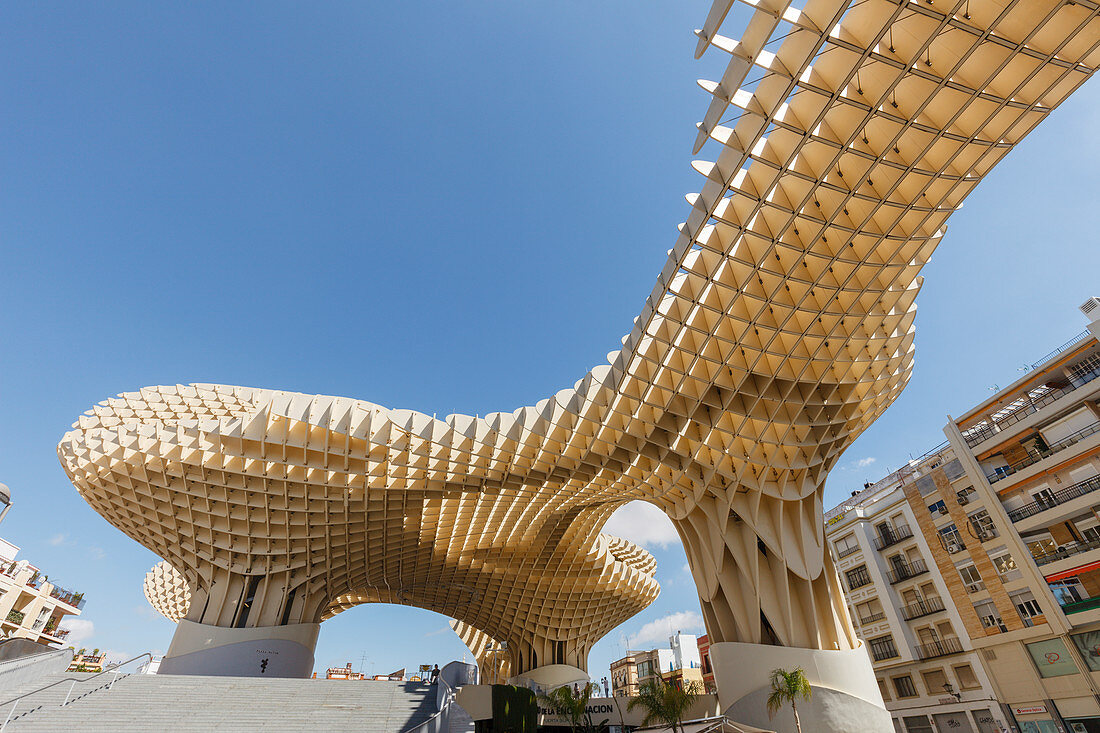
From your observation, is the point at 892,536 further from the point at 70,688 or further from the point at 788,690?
the point at 70,688

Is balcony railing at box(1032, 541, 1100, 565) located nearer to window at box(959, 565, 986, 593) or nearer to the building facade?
window at box(959, 565, 986, 593)

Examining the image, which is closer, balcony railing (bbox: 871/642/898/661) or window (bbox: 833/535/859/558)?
balcony railing (bbox: 871/642/898/661)

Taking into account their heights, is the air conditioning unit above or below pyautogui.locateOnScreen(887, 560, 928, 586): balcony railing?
Answer: above

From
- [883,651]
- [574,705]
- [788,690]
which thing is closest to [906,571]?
[883,651]

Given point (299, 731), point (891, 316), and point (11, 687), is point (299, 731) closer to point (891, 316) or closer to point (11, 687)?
point (11, 687)

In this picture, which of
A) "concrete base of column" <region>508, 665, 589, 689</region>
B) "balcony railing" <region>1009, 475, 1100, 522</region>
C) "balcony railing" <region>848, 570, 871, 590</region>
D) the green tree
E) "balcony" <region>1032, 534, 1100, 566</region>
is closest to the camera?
"balcony" <region>1032, 534, 1100, 566</region>

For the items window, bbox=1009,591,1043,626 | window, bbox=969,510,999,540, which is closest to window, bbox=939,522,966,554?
window, bbox=969,510,999,540

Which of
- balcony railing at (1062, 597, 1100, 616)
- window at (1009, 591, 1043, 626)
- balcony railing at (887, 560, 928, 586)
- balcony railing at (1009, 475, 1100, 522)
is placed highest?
balcony railing at (1009, 475, 1100, 522)

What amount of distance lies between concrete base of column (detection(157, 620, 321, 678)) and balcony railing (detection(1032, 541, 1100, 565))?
42.4 m

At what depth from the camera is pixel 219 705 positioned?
707 inches

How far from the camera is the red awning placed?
26.0 meters

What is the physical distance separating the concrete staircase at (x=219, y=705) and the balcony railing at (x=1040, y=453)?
33549 millimetres

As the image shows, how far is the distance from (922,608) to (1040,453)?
517 inches

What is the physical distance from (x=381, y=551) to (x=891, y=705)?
36.3 m
